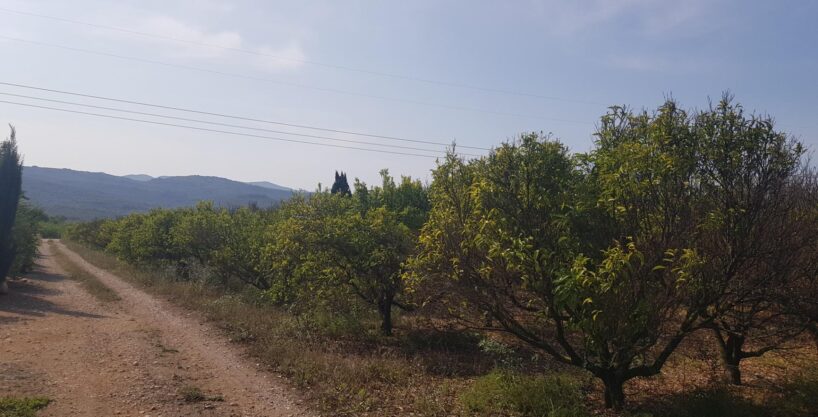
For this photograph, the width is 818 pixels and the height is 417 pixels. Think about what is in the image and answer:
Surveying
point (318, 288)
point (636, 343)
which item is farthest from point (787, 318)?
point (318, 288)

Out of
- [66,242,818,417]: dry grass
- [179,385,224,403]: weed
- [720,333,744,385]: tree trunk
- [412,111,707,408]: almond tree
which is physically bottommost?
[179,385,224,403]: weed

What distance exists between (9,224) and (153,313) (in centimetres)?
909

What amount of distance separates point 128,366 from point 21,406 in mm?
2581

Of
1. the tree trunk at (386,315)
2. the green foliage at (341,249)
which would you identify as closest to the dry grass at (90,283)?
the green foliage at (341,249)

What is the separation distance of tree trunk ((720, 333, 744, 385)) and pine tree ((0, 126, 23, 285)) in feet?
74.3

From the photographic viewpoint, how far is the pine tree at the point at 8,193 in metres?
19.0

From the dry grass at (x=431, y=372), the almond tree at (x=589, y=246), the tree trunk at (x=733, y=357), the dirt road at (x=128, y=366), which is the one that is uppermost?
the almond tree at (x=589, y=246)

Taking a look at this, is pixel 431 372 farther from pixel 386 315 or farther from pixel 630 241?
pixel 630 241

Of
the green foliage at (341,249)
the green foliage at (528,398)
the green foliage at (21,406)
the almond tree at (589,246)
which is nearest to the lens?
the almond tree at (589,246)

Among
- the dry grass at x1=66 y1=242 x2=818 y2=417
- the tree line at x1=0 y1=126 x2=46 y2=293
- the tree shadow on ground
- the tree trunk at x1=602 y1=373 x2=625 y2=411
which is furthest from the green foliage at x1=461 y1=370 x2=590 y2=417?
the tree line at x1=0 y1=126 x2=46 y2=293

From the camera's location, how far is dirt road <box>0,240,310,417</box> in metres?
7.39

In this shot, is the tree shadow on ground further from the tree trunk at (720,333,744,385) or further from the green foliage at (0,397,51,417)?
the tree trunk at (720,333,744,385)

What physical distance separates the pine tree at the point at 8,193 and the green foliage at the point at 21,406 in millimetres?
15127

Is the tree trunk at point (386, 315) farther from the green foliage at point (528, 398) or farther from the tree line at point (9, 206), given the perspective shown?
the tree line at point (9, 206)
